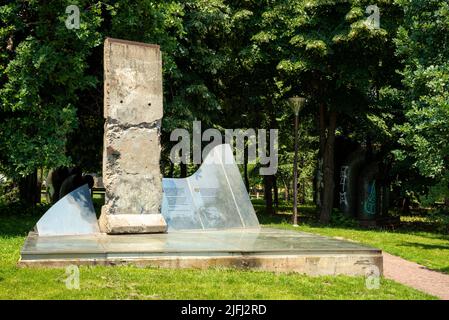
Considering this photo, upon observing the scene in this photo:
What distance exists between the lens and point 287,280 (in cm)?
778

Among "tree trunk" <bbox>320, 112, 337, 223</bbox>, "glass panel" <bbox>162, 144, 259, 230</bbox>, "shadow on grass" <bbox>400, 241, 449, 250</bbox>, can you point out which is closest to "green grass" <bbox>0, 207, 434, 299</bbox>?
"glass panel" <bbox>162, 144, 259, 230</bbox>

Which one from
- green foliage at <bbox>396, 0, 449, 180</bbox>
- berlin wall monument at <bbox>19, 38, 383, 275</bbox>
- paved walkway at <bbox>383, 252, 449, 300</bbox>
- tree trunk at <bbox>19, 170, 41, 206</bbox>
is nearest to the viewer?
paved walkway at <bbox>383, 252, 449, 300</bbox>

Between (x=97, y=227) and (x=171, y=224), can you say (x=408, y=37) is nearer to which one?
(x=171, y=224)

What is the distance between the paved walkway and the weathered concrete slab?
4.67 meters

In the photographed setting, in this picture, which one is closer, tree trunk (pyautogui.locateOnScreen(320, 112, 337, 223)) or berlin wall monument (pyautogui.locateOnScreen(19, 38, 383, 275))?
berlin wall monument (pyautogui.locateOnScreen(19, 38, 383, 275))

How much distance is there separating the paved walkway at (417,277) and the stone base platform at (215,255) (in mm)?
614

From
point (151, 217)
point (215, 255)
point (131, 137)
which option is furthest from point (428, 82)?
point (215, 255)

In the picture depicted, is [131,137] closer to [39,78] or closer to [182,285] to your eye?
[39,78]

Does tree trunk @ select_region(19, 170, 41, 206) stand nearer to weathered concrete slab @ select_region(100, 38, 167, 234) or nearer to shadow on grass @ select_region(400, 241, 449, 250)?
weathered concrete slab @ select_region(100, 38, 167, 234)

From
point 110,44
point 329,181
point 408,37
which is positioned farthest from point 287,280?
point 329,181

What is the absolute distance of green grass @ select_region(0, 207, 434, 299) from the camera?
261 inches

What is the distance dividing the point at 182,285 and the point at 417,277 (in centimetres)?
448

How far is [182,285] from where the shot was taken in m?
7.12
